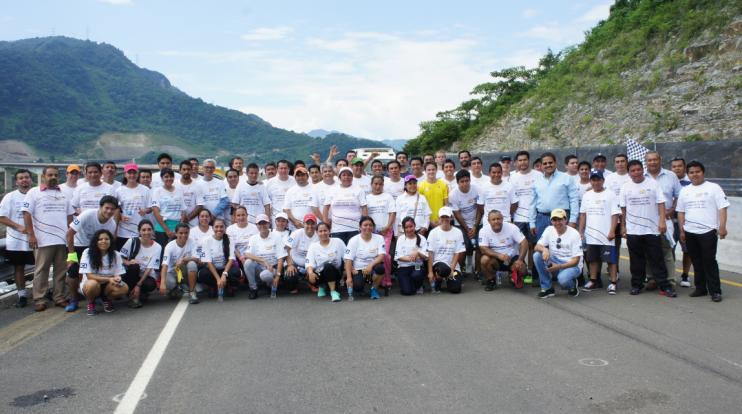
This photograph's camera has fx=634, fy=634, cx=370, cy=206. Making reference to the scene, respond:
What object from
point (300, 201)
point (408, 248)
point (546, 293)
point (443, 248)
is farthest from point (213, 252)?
point (546, 293)

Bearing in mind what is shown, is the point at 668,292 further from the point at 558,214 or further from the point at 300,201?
the point at 300,201

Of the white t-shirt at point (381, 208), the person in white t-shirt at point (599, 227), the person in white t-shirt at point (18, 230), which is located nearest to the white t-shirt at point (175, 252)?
the person in white t-shirt at point (18, 230)

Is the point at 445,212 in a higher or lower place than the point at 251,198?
lower

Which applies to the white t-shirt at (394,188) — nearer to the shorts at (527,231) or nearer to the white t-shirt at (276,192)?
the white t-shirt at (276,192)

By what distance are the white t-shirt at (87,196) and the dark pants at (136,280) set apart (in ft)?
3.94

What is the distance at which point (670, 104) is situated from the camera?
78.8ft

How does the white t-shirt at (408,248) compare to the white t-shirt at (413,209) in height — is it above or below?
below

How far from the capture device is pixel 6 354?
665 centimetres

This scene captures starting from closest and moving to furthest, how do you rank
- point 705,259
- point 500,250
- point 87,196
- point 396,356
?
point 396,356 < point 705,259 < point 87,196 < point 500,250

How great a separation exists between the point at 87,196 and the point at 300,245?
10.7ft

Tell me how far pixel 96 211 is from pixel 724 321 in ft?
27.0

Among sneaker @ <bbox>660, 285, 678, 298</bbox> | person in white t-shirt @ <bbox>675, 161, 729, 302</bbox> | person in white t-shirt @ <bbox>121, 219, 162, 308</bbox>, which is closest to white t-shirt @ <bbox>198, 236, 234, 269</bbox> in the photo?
person in white t-shirt @ <bbox>121, 219, 162, 308</bbox>

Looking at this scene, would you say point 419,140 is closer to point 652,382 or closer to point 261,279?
point 261,279

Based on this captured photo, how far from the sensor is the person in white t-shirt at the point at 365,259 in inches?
368
